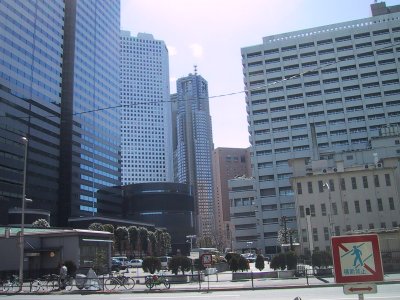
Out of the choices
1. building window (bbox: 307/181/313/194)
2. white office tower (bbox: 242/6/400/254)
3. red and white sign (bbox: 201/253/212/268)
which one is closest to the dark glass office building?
building window (bbox: 307/181/313/194)

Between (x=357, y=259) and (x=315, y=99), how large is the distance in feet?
426

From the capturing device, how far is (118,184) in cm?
15650

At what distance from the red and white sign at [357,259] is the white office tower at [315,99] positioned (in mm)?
117249

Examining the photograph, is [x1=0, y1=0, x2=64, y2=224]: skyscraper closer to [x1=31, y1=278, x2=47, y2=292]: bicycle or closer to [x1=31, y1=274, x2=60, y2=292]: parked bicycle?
[x1=31, y1=274, x2=60, y2=292]: parked bicycle

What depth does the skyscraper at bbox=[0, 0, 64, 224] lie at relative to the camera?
3959 inches

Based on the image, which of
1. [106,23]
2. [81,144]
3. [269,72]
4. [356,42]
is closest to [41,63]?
[81,144]

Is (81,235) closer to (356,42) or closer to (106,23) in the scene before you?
(356,42)

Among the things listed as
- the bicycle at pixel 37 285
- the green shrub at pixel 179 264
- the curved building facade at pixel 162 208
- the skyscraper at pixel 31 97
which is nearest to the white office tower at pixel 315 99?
the curved building facade at pixel 162 208

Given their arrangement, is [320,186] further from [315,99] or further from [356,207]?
[315,99]

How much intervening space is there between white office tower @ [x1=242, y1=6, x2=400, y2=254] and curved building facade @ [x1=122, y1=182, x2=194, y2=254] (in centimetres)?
4392

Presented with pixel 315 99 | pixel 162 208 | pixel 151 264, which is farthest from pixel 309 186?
pixel 162 208

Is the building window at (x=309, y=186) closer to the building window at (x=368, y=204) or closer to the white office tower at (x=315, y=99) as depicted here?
the building window at (x=368, y=204)

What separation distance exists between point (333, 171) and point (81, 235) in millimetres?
49233

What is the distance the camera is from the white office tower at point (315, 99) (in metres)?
125
